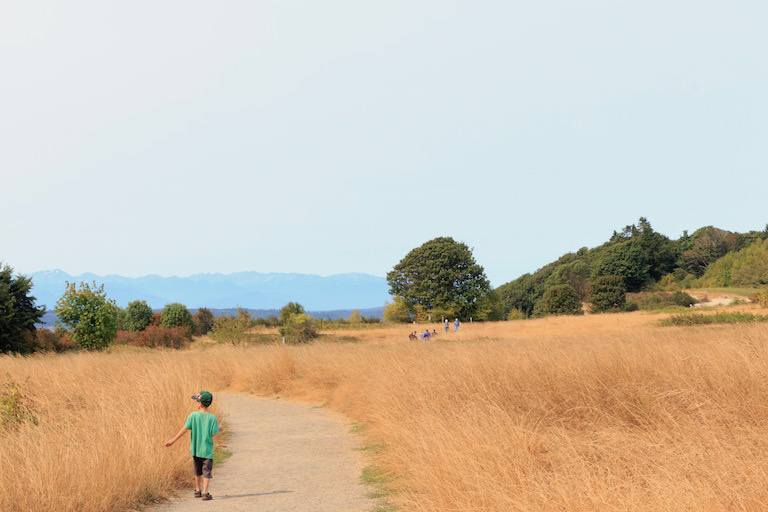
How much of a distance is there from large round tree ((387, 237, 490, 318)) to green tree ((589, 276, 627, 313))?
15382 millimetres

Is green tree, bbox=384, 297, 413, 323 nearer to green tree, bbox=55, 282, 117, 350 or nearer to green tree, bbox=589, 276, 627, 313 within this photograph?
green tree, bbox=589, 276, 627, 313

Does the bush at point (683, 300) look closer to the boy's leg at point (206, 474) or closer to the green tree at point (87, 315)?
the green tree at point (87, 315)

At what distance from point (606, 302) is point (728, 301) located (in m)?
15.0

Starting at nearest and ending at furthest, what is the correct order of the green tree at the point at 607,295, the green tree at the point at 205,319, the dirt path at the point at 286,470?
1. the dirt path at the point at 286,470
2. the green tree at the point at 607,295
3. the green tree at the point at 205,319

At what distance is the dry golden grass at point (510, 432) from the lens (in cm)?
499

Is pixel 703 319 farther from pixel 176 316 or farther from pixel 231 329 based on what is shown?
pixel 176 316

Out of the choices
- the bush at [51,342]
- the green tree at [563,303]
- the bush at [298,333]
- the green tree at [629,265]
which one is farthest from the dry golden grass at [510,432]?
the green tree at [629,265]

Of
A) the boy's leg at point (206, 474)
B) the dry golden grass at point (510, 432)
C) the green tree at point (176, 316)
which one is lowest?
the boy's leg at point (206, 474)

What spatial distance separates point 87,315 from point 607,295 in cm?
5915

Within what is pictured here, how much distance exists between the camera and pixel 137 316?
220 ft

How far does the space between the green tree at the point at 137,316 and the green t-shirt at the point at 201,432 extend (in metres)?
62.9

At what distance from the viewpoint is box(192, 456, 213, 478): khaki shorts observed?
766cm

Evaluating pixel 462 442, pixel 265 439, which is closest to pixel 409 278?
pixel 265 439

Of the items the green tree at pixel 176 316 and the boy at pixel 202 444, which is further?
the green tree at pixel 176 316
